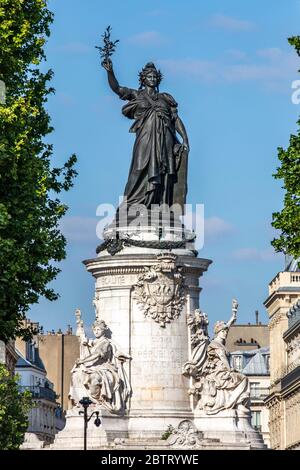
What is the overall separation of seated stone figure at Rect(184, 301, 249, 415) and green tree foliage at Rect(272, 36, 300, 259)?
15017 mm

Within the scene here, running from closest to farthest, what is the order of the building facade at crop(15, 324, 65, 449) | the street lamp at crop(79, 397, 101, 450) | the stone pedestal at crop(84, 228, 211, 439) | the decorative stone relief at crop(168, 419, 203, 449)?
the street lamp at crop(79, 397, 101, 450) < the decorative stone relief at crop(168, 419, 203, 449) < the stone pedestal at crop(84, 228, 211, 439) < the building facade at crop(15, 324, 65, 449)

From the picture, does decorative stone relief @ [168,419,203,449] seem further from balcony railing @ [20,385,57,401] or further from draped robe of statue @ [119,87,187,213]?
balcony railing @ [20,385,57,401]

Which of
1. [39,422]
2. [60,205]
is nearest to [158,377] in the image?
[60,205]

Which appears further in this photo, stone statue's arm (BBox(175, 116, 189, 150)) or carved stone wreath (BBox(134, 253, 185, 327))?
stone statue's arm (BBox(175, 116, 189, 150))

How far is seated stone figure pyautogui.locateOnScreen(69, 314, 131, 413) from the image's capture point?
2904 inches

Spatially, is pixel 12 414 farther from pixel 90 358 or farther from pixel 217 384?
pixel 217 384

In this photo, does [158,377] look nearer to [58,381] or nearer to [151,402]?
[151,402]

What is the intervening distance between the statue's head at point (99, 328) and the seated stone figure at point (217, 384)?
3.33m

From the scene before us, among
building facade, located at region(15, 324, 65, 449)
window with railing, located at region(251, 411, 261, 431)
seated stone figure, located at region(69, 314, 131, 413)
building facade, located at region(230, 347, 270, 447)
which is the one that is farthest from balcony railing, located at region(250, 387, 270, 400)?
seated stone figure, located at region(69, 314, 131, 413)

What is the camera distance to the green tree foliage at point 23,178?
A: 5781cm

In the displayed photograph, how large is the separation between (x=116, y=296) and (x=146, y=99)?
7.73 meters

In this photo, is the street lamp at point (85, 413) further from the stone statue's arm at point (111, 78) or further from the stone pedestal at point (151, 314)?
the stone statue's arm at point (111, 78)

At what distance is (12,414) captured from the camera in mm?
68500

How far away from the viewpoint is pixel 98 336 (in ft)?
244
